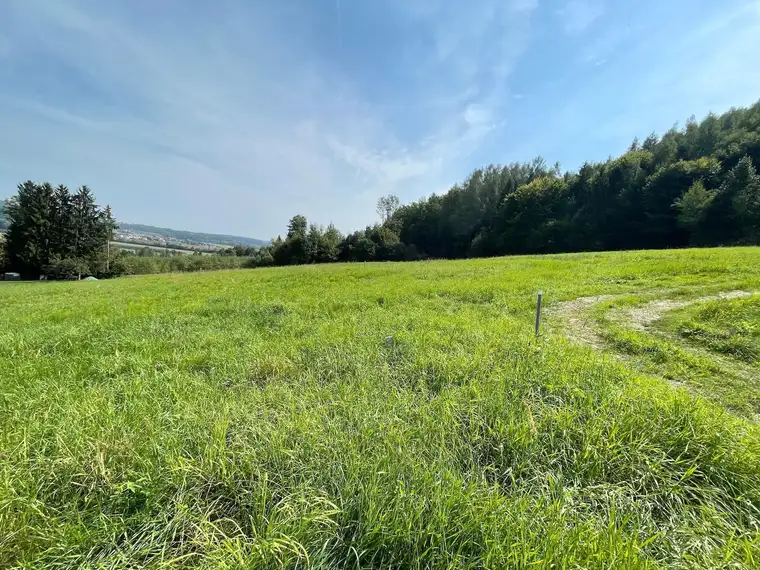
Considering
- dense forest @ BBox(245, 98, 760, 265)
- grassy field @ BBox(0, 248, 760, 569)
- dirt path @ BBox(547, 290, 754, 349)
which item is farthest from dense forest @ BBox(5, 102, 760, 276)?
grassy field @ BBox(0, 248, 760, 569)

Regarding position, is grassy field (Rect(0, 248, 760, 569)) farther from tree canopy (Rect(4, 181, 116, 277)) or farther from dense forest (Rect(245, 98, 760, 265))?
tree canopy (Rect(4, 181, 116, 277))

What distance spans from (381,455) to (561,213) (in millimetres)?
49591

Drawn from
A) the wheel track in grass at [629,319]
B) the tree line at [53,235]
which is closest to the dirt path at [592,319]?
the wheel track in grass at [629,319]

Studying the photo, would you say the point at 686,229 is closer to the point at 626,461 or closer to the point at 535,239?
the point at 535,239

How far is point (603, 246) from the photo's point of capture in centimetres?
3728

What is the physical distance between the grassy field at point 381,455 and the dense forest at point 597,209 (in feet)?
129

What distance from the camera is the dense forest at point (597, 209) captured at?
99.3 feet

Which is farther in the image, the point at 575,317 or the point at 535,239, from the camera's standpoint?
the point at 535,239

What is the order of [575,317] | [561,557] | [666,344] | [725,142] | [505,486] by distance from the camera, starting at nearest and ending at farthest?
[561,557]
[505,486]
[666,344]
[575,317]
[725,142]

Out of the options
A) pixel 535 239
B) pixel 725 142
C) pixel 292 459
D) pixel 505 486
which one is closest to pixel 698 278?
pixel 505 486

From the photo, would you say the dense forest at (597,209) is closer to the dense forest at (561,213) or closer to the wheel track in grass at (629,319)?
the dense forest at (561,213)

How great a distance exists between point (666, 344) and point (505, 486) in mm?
4756

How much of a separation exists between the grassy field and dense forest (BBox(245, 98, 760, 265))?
129ft

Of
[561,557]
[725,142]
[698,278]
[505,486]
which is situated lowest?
[505,486]
